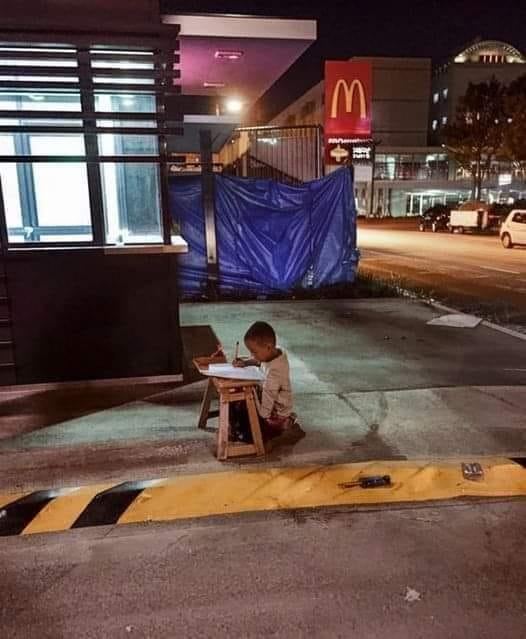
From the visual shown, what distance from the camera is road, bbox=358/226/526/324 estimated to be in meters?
11.7

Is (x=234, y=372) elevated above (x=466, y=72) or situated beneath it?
situated beneath

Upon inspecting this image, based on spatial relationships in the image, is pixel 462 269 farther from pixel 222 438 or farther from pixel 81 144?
pixel 222 438

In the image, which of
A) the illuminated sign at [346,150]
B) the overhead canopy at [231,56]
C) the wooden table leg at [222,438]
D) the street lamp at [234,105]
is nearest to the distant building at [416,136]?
the illuminated sign at [346,150]

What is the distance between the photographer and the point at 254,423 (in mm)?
4336

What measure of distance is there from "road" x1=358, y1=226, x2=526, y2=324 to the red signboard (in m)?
4.13

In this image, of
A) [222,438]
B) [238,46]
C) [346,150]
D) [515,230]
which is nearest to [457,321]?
[346,150]

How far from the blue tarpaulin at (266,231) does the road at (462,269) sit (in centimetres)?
284

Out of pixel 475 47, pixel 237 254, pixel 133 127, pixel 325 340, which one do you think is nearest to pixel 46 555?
pixel 133 127

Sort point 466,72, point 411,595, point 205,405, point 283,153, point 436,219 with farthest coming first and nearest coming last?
1. point 466,72
2. point 436,219
3. point 283,153
4. point 205,405
5. point 411,595

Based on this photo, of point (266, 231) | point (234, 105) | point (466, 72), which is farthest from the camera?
point (466, 72)

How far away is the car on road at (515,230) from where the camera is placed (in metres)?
22.9

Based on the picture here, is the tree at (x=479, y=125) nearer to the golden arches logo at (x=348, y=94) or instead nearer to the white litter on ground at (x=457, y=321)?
the golden arches logo at (x=348, y=94)

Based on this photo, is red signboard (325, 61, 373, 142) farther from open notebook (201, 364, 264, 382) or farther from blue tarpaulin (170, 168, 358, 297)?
open notebook (201, 364, 264, 382)

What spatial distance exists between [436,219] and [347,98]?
85.4ft
